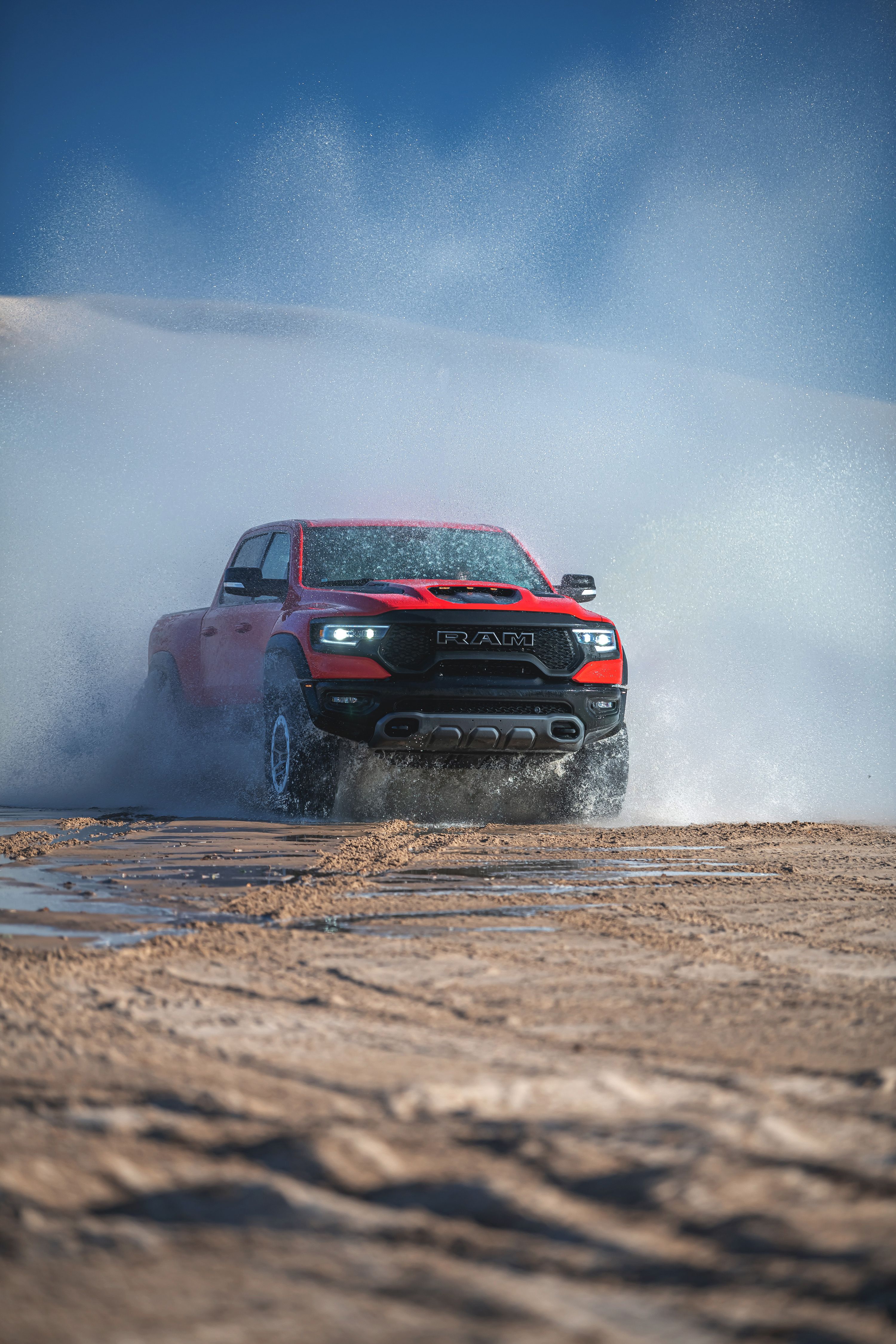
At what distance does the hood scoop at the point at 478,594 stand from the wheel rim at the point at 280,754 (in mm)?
1104

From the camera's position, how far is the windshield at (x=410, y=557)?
312 inches

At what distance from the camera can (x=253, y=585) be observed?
7.82 m

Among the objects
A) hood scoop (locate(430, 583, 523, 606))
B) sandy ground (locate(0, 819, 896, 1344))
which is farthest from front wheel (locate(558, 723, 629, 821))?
sandy ground (locate(0, 819, 896, 1344))

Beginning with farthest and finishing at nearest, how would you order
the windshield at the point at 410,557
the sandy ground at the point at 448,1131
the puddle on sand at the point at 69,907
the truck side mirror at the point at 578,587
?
the truck side mirror at the point at 578,587 → the windshield at the point at 410,557 → the puddle on sand at the point at 69,907 → the sandy ground at the point at 448,1131

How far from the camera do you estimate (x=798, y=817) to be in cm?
857

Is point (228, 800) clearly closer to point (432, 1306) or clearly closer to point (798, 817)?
point (798, 817)

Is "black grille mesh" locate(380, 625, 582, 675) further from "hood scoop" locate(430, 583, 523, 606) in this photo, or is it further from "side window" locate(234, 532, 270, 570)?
"side window" locate(234, 532, 270, 570)

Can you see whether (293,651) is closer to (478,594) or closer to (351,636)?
(351,636)

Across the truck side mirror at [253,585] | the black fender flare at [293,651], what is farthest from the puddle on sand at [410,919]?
the truck side mirror at [253,585]

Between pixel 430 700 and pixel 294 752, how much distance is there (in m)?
0.80

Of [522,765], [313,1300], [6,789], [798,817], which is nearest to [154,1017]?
[313,1300]

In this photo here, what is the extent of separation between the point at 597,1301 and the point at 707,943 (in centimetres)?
233

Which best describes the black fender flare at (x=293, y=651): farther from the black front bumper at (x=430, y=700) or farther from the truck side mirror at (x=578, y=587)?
the truck side mirror at (x=578, y=587)

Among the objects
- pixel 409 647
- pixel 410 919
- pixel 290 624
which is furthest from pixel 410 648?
pixel 410 919
